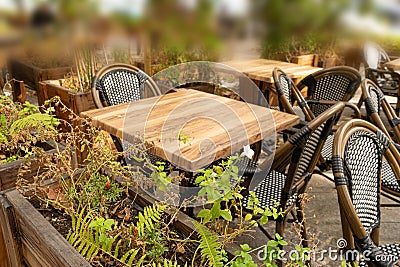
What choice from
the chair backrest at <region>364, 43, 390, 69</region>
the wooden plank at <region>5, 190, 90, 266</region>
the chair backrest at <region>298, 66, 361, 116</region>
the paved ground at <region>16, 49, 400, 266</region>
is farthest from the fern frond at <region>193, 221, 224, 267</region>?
the chair backrest at <region>364, 43, 390, 69</region>

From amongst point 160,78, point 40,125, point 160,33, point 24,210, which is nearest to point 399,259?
point 160,33

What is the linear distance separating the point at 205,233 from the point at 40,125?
84cm

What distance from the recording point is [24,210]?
1.15 metres

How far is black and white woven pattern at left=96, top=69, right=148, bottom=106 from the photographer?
2424mm

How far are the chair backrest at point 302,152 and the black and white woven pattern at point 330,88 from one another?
3.73 ft

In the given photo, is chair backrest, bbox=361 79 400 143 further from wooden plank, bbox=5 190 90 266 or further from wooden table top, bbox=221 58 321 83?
wooden plank, bbox=5 190 90 266

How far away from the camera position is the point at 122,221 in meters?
1.22

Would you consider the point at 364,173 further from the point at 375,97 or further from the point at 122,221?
the point at 375,97

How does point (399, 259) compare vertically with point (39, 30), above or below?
below

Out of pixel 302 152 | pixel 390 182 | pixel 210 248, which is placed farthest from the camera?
pixel 390 182

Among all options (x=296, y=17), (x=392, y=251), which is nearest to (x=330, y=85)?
(x=392, y=251)

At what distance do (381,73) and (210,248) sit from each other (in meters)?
3.38

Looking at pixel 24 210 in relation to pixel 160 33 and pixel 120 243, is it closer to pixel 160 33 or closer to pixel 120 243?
pixel 120 243

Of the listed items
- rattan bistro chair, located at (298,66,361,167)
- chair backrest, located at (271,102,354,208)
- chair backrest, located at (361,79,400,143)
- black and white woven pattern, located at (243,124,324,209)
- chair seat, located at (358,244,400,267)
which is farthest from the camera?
rattan bistro chair, located at (298,66,361,167)
